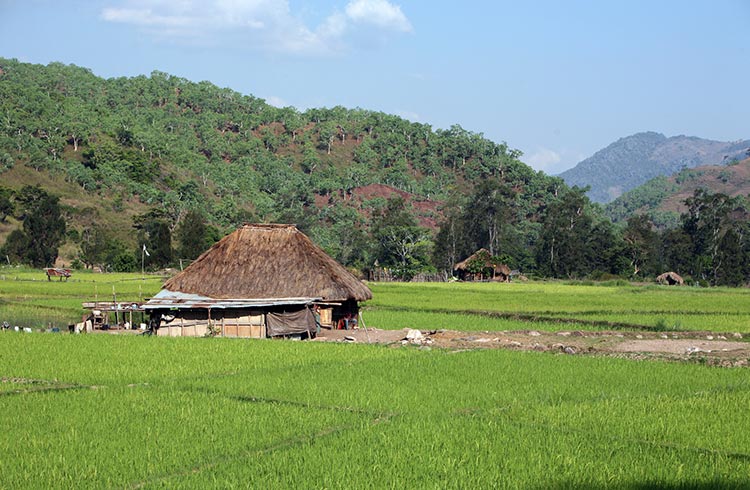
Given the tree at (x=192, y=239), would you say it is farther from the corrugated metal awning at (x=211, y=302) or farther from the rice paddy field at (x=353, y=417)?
the rice paddy field at (x=353, y=417)

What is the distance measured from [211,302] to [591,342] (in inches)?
387

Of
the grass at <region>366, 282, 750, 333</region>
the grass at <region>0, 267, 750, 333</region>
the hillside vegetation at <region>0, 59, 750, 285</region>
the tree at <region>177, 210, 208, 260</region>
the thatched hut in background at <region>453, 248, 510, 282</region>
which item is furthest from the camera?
the hillside vegetation at <region>0, 59, 750, 285</region>

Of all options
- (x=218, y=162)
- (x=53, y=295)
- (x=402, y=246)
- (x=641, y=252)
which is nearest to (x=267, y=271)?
(x=53, y=295)

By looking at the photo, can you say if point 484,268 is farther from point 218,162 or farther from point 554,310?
point 218,162

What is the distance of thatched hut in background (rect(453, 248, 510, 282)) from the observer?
186 feet

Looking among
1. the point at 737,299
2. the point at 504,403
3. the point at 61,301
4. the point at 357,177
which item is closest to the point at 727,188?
the point at 357,177

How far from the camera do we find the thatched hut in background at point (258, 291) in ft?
76.0

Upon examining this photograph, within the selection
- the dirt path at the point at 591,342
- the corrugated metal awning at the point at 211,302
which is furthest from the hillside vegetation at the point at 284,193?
the dirt path at the point at 591,342

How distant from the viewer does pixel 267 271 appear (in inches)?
985

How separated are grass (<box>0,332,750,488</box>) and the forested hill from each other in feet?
134

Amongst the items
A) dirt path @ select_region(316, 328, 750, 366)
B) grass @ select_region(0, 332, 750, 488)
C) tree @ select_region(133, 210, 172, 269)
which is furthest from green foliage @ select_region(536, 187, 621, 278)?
grass @ select_region(0, 332, 750, 488)

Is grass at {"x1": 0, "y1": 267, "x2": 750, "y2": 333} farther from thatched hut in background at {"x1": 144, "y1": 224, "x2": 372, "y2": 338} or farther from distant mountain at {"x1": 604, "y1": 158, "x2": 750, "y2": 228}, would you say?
distant mountain at {"x1": 604, "y1": 158, "x2": 750, "y2": 228}

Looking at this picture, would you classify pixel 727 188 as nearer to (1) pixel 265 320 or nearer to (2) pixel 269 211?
(2) pixel 269 211

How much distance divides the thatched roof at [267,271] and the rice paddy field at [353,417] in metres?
4.28
